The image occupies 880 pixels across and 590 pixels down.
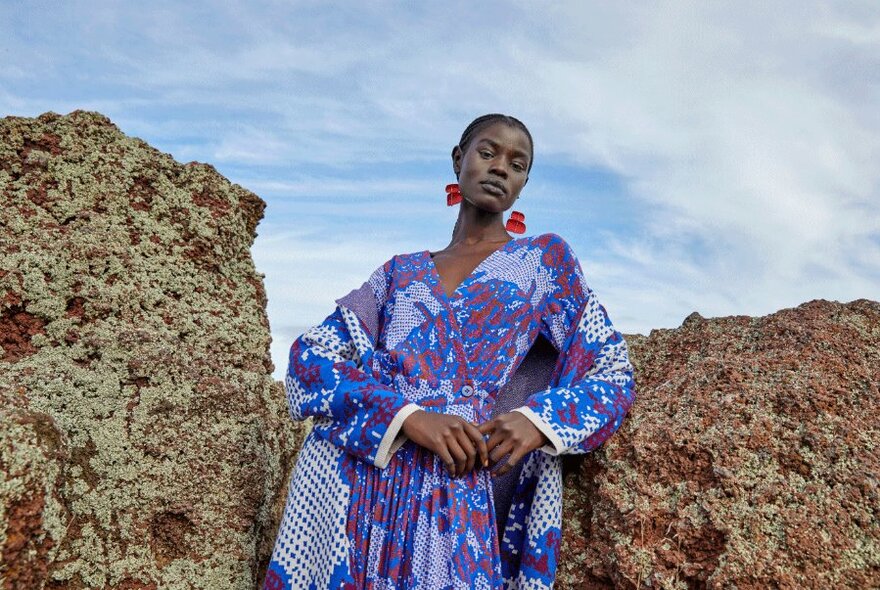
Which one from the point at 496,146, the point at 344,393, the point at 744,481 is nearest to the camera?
the point at 744,481

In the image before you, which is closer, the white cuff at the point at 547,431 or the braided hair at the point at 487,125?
the white cuff at the point at 547,431

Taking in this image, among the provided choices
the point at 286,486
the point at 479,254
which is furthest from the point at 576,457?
the point at 286,486

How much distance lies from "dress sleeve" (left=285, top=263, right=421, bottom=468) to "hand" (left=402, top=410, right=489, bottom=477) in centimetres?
6

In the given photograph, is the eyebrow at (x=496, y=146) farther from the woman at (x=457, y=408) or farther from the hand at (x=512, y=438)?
the hand at (x=512, y=438)

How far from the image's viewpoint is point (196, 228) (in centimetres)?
371

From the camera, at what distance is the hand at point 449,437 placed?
276 centimetres

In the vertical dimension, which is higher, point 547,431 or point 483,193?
point 483,193

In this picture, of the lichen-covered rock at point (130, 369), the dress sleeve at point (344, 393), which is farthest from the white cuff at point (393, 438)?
the lichen-covered rock at point (130, 369)

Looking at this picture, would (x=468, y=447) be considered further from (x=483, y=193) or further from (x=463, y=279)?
(x=483, y=193)

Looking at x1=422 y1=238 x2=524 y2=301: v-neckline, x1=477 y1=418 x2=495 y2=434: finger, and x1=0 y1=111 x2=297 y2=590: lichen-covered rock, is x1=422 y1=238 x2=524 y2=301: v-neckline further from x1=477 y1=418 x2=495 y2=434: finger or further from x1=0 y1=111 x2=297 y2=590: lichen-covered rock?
x1=0 y1=111 x2=297 y2=590: lichen-covered rock

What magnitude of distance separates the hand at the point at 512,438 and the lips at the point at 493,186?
1122 mm

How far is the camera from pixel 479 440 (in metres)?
2.77

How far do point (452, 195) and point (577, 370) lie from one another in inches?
44.9

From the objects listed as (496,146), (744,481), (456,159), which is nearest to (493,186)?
(496,146)
